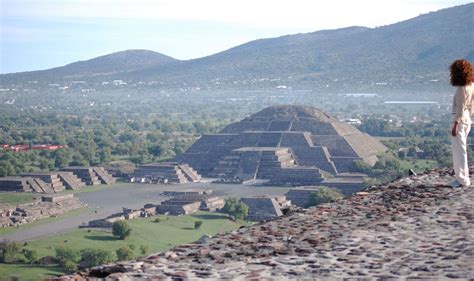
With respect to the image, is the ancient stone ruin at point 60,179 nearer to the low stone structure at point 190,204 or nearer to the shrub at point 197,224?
the low stone structure at point 190,204

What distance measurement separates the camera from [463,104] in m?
7.96

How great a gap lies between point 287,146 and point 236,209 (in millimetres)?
19645

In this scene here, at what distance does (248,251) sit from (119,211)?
28638mm

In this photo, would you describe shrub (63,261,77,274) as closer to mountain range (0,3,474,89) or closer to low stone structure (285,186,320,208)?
low stone structure (285,186,320,208)

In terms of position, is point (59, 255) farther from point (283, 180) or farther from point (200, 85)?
point (200, 85)

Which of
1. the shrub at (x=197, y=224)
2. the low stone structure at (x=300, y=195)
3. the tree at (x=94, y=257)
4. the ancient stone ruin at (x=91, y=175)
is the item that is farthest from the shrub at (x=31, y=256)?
the ancient stone ruin at (x=91, y=175)

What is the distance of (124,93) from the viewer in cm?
15188

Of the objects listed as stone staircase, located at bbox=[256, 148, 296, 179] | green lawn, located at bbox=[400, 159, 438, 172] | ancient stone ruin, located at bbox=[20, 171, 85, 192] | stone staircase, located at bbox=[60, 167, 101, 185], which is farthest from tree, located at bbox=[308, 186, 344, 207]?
stone staircase, located at bbox=[60, 167, 101, 185]

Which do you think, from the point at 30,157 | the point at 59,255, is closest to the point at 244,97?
the point at 30,157

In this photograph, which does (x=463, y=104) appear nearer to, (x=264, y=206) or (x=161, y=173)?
(x=264, y=206)

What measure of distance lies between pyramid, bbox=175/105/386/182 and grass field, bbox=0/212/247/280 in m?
12.9

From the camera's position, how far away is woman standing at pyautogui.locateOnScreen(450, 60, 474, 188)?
7.88 m

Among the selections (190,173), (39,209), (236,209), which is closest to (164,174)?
(190,173)

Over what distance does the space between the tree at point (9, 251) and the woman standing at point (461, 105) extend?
718 inches
